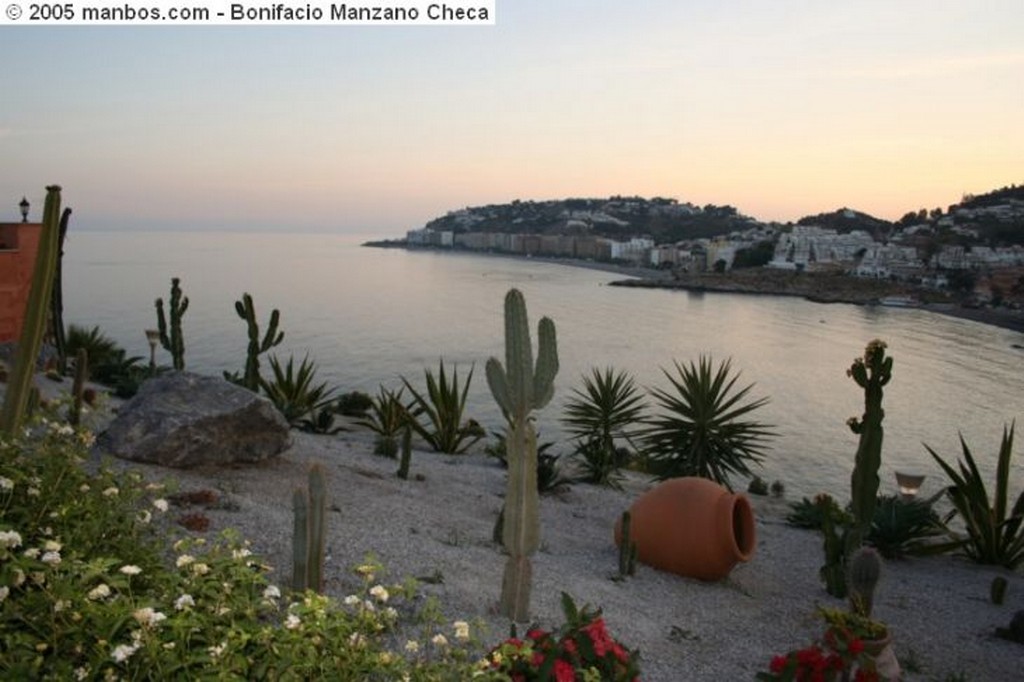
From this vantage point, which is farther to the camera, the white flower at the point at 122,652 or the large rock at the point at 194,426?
the large rock at the point at 194,426

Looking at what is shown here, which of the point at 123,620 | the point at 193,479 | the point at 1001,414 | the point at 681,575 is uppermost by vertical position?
the point at 123,620

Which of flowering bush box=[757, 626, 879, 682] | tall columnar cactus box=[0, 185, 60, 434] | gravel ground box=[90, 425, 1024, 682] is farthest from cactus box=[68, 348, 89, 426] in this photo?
flowering bush box=[757, 626, 879, 682]

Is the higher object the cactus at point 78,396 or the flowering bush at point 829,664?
the cactus at point 78,396

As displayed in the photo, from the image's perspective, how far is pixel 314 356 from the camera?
35.9 metres

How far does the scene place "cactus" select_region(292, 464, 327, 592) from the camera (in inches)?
176

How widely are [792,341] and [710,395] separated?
4357cm

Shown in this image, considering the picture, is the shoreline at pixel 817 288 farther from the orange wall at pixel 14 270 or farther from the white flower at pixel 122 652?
the white flower at pixel 122 652

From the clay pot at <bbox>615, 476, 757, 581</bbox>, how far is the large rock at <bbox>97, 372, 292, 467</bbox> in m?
3.74

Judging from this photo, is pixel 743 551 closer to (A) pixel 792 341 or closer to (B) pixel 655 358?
(B) pixel 655 358

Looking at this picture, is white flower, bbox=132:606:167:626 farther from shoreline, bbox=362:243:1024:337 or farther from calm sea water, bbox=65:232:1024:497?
shoreline, bbox=362:243:1024:337

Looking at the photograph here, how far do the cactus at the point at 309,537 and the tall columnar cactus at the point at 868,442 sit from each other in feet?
14.8

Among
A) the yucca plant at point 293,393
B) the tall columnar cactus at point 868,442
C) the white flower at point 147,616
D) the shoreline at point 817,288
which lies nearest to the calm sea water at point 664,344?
the shoreline at point 817,288

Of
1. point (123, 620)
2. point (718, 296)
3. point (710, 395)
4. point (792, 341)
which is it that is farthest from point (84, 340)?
point (718, 296)

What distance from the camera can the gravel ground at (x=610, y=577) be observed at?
5.30m
